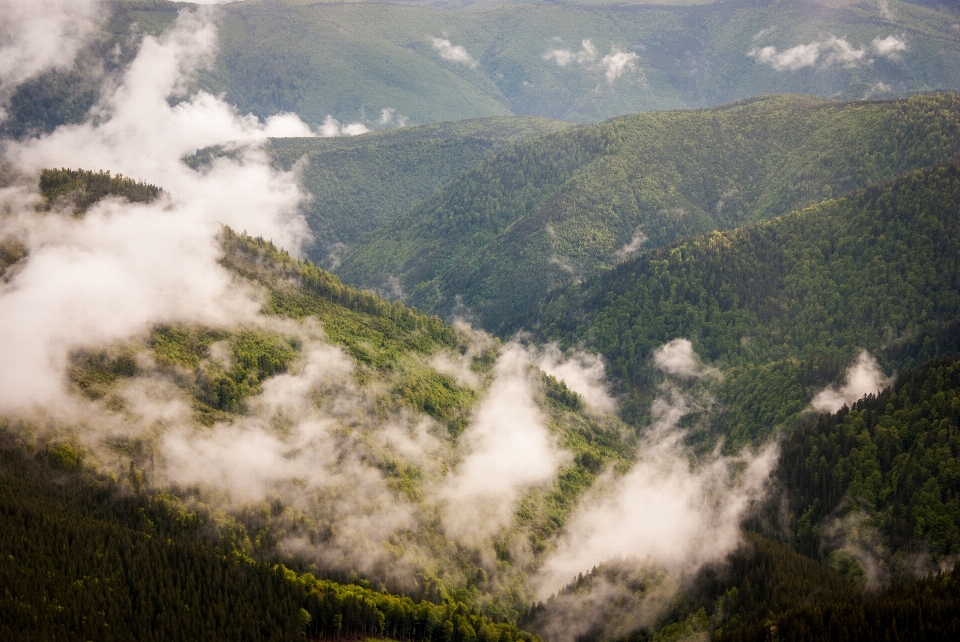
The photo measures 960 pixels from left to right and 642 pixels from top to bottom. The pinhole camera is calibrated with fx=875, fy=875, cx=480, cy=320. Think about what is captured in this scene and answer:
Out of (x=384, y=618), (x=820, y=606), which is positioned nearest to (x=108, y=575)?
(x=384, y=618)

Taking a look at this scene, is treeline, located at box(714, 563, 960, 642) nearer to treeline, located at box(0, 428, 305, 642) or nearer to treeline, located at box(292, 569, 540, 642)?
treeline, located at box(292, 569, 540, 642)

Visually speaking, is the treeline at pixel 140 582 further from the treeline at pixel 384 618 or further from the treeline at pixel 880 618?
the treeline at pixel 880 618

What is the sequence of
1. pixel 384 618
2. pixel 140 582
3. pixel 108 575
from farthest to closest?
pixel 384 618 → pixel 140 582 → pixel 108 575

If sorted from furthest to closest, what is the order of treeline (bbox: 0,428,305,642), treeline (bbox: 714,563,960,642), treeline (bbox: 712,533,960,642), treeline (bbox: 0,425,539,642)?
treeline (bbox: 712,533,960,642) → treeline (bbox: 0,425,539,642) → treeline (bbox: 714,563,960,642) → treeline (bbox: 0,428,305,642)

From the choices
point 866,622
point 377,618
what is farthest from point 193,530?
point 866,622

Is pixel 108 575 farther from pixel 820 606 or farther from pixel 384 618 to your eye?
pixel 820 606

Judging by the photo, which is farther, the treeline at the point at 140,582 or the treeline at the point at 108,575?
the treeline at the point at 140,582

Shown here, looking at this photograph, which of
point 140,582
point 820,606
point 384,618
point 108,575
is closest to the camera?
point 108,575

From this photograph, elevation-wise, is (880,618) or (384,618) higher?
(384,618)

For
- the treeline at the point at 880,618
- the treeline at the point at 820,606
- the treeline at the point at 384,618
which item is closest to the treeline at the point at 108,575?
the treeline at the point at 384,618

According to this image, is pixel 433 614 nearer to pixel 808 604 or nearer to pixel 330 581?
pixel 330 581

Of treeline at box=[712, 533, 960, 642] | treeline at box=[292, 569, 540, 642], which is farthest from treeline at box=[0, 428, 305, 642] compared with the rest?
treeline at box=[712, 533, 960, 642]

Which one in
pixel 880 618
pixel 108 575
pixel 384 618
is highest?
pixel 108 575

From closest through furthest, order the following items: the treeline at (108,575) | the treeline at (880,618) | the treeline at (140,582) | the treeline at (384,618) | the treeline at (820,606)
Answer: the treeline at (108,575) < the treeline at (880,618) < the treeline at (140,582) < the treeline at (820,606) < the treeline at (384,618)
